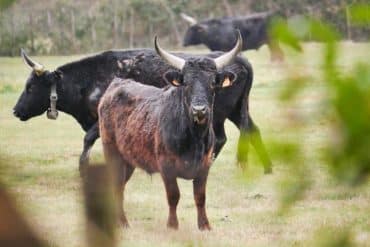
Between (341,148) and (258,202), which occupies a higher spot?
(341,148)

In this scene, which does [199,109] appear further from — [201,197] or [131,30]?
[131,30]

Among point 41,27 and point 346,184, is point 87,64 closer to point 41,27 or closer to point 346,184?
point 346,184

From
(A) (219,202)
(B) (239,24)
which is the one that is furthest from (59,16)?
(A) (219,202)

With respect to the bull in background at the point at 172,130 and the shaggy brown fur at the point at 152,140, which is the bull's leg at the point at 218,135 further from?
the bull in background at the point at 172,130

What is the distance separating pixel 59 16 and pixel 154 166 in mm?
Result: 30690

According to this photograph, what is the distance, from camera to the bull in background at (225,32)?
33.8 m

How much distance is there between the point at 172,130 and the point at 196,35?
25.1 metres

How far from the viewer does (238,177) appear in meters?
1.88

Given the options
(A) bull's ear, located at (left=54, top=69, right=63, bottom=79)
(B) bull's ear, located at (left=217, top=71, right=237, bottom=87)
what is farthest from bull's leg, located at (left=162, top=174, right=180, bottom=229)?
(A) bull's ear, located at (left=54, top=69, right=63, bottom=79)

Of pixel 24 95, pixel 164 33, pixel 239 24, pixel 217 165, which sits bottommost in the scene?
pixel 164 33

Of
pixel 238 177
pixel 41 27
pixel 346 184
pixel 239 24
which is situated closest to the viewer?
pixel 346 184

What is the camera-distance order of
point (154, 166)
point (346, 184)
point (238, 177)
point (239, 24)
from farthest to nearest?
1. point (239, 24)
2. point (154, 166)
3. point (238, 177)
4. point (346, 184)

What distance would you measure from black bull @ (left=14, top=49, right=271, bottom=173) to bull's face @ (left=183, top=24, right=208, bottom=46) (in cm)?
2016

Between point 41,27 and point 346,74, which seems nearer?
point 346,74
